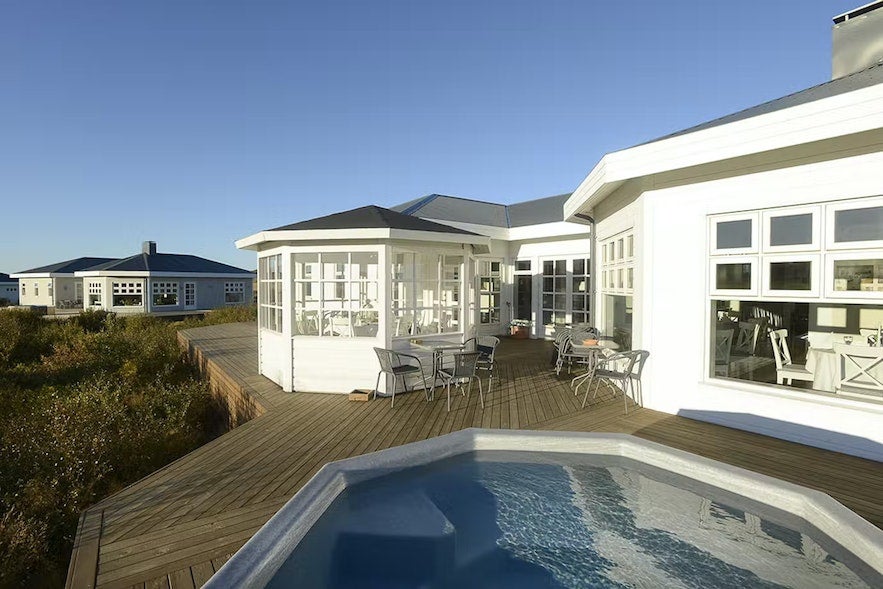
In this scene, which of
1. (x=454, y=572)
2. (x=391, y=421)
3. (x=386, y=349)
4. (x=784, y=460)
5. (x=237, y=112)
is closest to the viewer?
(x=454, y=572)

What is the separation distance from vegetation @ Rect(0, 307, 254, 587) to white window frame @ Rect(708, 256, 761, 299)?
6.53 metres

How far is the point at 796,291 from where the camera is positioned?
4.33m

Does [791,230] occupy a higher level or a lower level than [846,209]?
lower

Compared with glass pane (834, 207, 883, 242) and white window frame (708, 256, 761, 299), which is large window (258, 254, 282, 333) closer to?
white window frame (708, 256, 761, 299)

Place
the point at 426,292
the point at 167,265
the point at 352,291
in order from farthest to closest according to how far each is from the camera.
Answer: the point at 167,265 → the point at 426,292 → the point at 352,291

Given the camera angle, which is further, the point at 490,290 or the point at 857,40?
the point at 490,290

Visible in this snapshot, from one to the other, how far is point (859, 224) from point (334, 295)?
6.10 meters

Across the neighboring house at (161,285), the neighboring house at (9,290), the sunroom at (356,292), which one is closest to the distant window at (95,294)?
the neighboring house at (161,285)

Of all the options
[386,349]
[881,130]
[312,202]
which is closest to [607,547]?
[386,349]

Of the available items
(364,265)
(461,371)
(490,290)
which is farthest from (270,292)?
(490,290)

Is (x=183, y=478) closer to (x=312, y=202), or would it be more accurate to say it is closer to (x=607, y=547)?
(x=607, y=547)

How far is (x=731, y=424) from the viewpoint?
4.80 metres

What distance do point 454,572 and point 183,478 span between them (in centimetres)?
244

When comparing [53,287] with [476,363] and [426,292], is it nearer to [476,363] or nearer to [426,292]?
[426,292]
